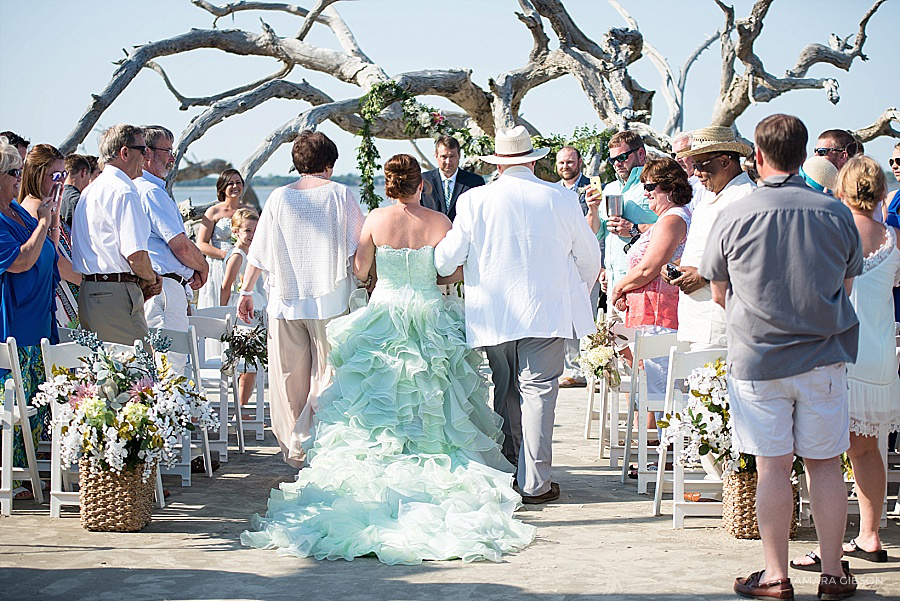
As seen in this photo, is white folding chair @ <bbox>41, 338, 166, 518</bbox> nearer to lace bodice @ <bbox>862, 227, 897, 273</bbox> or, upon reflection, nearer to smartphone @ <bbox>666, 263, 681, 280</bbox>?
smartphone @ <bbox>666, 263, 681, 280</bbox>

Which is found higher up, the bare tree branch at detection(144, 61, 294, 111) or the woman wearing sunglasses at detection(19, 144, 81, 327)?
the bare tree branch at detection(144, 61, 294, 111)

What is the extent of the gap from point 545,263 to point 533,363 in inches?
21.9

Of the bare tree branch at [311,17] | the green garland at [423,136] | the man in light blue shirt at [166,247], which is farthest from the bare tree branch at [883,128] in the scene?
the man in light blue shirt at [166,247]

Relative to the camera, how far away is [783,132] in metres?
3.96

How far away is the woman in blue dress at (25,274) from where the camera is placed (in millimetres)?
5609

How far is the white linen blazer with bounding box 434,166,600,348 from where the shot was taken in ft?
18.7

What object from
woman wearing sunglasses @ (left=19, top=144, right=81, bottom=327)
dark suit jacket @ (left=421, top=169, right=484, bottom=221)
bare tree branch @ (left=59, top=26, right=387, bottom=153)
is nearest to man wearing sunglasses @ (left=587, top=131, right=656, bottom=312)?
dark suit jacket @ (left=421, top=169, right=484, bottom=221)

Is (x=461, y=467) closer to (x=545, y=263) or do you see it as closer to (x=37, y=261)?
(x=545, y=263)

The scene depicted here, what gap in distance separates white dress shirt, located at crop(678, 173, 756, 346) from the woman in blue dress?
133 inches

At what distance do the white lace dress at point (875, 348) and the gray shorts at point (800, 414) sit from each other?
562 millimetres

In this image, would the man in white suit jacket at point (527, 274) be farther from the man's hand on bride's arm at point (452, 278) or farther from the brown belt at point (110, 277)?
the brown belt at point (110, 277)

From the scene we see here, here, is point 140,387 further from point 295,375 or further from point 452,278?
point 452,278

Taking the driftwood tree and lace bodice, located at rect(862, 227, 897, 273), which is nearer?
lace bodice, located at rect(862, 227, 897, 273)

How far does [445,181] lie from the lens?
8.84m
